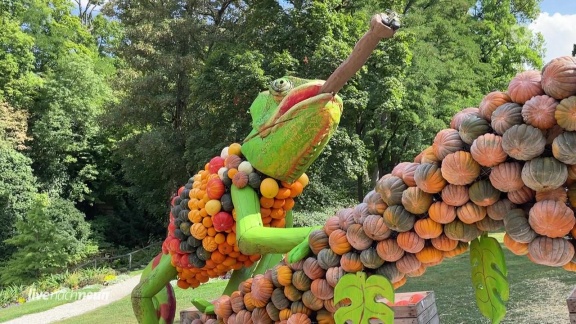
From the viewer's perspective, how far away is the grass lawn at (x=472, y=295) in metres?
5.93

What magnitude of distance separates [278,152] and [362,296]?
1190 mm

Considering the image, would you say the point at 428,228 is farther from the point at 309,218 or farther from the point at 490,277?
the point at 309,218

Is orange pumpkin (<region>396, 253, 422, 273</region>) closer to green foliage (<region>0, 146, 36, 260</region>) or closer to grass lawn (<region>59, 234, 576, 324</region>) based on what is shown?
grass lawn (<region>59, 234, 576, 324</region>)

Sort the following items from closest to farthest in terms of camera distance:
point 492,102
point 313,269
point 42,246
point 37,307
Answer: point 492,102, point 313,269, point 37,307, point 42,246

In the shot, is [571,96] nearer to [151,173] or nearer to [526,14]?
[151,173]

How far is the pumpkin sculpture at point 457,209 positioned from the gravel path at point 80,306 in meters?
8.91

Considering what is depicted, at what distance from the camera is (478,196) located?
169 cm

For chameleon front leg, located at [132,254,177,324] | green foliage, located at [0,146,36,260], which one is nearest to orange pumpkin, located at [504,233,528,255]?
chameleon front leg, located at [132,254,177,324]

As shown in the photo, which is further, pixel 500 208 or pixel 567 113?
pixel 500 208

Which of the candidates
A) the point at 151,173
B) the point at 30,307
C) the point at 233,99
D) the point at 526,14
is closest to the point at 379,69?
the point at 233,99

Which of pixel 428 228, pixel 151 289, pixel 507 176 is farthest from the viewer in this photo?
pixel 151 289

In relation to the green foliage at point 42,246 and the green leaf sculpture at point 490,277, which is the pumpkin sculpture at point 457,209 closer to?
the green leaf sculpture at point 490,277

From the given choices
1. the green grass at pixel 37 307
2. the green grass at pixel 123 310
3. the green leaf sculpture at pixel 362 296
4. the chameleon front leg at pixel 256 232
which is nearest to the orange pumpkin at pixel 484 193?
the green leaf sculpture at pixel 362 296

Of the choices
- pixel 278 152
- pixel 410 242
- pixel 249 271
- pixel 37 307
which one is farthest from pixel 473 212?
pixel 37 307
